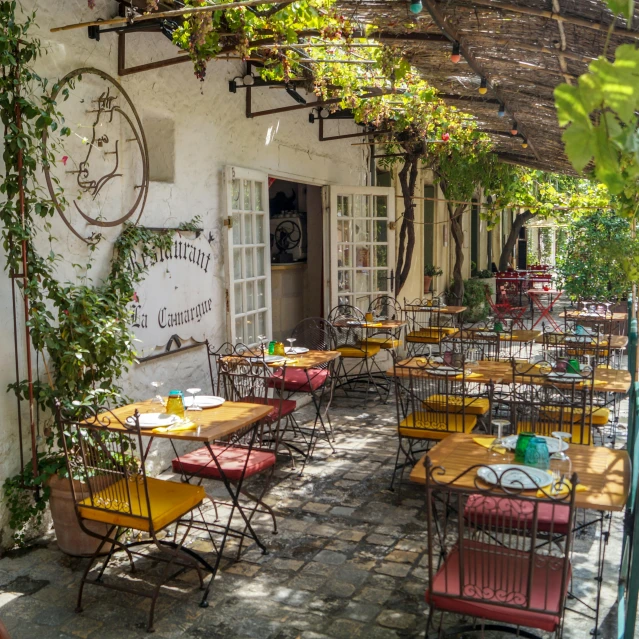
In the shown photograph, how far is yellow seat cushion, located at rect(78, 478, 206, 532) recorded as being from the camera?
135 inches

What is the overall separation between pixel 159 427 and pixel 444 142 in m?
6.51

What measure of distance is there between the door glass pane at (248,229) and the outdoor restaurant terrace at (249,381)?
37mm

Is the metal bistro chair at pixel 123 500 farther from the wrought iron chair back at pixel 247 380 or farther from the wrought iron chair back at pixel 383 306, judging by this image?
the wrought iron chair back at pixel 383 306

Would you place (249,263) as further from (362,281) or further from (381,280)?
(381,280)

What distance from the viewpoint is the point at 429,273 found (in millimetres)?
13000

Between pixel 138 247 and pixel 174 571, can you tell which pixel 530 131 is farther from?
pixel 174 571

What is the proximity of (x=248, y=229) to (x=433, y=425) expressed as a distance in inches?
117

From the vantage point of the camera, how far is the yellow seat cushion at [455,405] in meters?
5.04

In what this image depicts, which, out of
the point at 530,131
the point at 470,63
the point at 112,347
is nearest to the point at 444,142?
the point at 530,131

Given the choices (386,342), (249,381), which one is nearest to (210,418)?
(249,381)

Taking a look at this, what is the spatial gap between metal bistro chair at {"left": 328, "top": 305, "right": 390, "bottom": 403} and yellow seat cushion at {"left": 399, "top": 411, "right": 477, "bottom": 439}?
→ 273 cm

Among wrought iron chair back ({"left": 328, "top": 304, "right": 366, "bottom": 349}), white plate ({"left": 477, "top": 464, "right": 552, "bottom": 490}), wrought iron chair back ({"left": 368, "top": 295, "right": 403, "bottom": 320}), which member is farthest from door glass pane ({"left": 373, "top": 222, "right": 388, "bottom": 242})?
white plate ({"left": 477, "top": 464, "right": 552, "bottom": 490})

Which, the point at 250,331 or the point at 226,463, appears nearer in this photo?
the point at 226,463

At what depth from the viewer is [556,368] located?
17.4 ft
